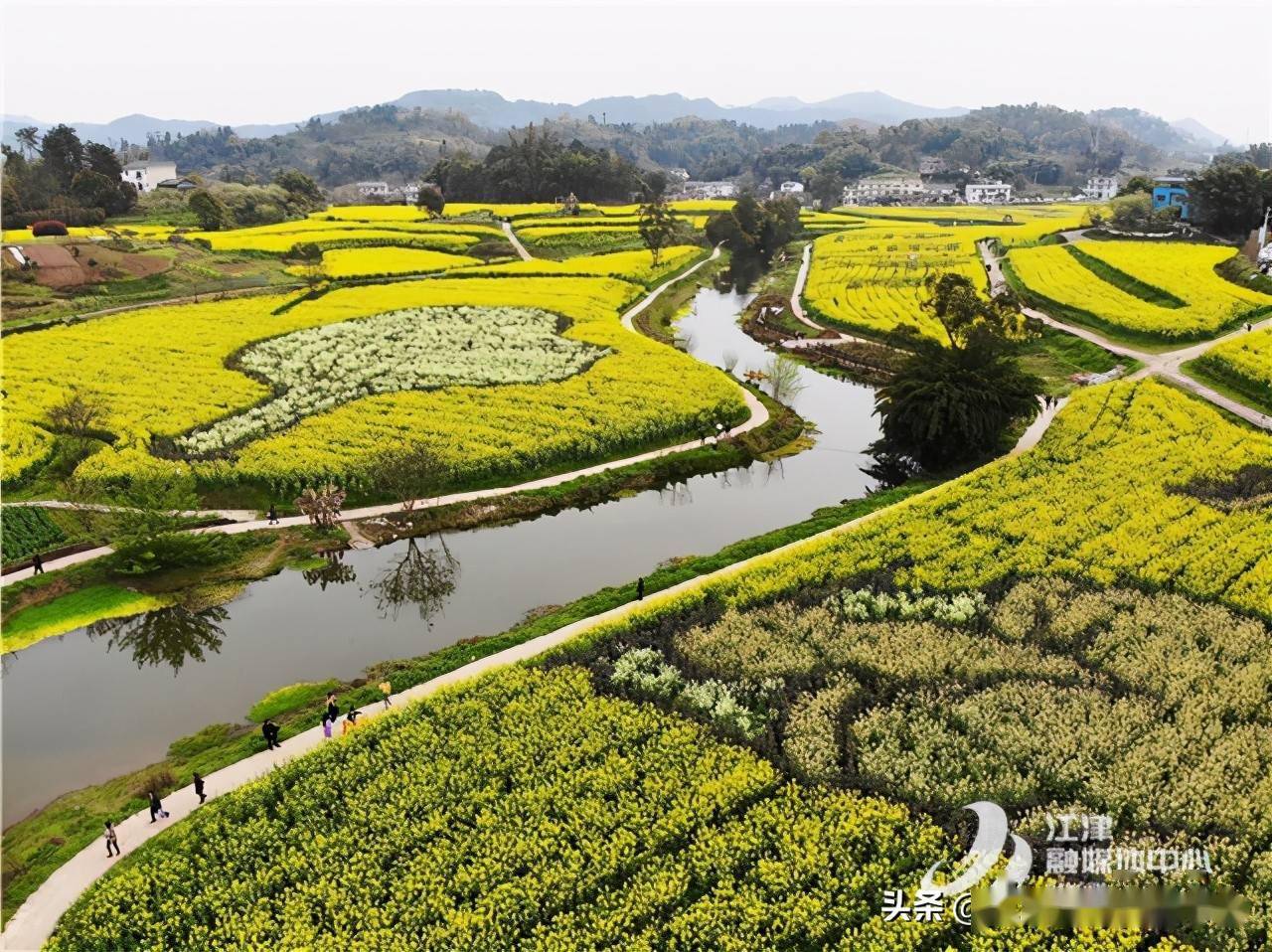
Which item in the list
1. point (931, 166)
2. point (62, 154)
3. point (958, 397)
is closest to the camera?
point (958, 397)

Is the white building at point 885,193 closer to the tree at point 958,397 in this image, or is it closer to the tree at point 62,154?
the tree at point 62,154

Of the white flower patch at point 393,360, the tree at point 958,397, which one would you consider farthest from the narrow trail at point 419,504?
the tree at point 958,397

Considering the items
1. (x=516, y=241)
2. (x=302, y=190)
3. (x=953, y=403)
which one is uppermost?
(x=302, y=190)

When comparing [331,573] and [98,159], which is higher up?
[98,159]

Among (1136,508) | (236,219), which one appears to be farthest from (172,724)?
(236,219)

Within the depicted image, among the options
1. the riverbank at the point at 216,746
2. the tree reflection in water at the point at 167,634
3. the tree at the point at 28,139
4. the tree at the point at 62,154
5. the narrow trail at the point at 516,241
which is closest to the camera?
the riverbank at the point at 216,746

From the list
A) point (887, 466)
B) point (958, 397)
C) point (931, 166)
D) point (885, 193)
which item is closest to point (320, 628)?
point (887, 466)

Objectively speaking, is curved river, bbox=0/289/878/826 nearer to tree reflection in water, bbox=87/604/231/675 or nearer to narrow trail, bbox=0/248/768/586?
tree reflection in water, bbox=87/604/231/675

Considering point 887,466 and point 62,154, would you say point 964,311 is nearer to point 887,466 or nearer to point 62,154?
point 887,466
